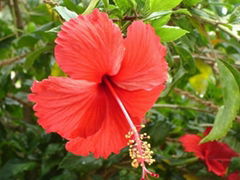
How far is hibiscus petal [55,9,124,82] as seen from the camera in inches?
21.0

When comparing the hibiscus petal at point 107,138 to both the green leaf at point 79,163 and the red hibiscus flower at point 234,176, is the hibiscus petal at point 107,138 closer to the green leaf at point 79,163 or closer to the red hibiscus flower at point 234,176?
the green leaf at point 79,163

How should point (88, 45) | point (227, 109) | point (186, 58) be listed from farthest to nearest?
point (186, 58)
point (227, 109)
point (88, 45)

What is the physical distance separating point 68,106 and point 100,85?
68 millimetres

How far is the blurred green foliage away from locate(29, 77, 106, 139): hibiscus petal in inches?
5.1

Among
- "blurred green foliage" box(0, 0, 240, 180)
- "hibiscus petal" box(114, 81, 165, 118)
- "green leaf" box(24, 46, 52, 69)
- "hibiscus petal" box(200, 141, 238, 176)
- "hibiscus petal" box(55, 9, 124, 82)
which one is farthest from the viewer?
"hibiscus petal" box(200, 141, 238, 176)

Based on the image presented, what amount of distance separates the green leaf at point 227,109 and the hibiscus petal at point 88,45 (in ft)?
0.76

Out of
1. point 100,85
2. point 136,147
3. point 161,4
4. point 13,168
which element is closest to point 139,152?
point 136,147

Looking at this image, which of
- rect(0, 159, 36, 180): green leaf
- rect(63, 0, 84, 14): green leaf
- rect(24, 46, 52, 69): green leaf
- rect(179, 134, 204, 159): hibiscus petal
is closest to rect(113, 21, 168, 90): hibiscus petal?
rect(63, 0, 84, 14): green leaf

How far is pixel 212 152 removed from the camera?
1.04m

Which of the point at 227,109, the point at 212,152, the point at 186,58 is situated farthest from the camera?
the point at 212,152

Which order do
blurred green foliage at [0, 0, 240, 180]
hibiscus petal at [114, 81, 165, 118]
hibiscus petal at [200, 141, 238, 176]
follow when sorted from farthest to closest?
1. hibiscus petal at [200, 141, 238, 176]
2. blurred green foliage at [0, 0, 240, 180]
3. hibiscus petal at [114, 81, 165, 118]

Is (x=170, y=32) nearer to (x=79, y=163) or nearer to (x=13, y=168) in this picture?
(x=79, y=163)

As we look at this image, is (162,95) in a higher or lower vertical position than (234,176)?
higher

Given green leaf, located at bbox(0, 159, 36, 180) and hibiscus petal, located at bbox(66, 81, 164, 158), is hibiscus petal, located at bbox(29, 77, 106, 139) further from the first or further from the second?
green leaf, located at bbox(0, 159, 36, 180)
